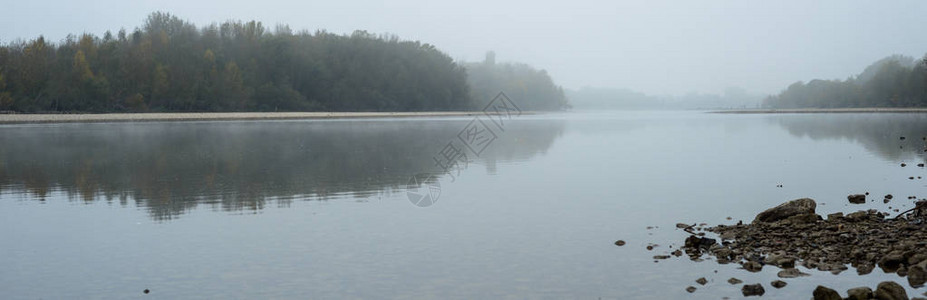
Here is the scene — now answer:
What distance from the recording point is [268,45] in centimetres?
12544

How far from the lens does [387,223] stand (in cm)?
1259

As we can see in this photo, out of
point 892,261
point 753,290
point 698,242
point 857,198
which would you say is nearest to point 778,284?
point 753,290

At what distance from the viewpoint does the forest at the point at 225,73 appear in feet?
315

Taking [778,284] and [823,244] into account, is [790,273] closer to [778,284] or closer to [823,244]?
[778,284]

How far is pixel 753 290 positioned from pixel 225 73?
112 metres

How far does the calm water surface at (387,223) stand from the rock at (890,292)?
53 cm

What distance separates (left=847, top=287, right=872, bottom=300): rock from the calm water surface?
0.64 metres

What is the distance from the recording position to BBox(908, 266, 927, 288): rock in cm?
805

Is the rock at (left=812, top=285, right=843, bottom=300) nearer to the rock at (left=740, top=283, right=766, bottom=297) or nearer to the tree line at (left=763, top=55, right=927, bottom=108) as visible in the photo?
the rock at (left=740, top=283, right=766, bottom=297)

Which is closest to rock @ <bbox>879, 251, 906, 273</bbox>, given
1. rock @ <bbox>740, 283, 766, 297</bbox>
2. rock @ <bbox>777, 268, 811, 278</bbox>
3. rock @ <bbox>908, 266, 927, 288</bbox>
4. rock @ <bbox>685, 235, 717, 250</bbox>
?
rock @ <bbox>908, 266, 927, 288</bbox>

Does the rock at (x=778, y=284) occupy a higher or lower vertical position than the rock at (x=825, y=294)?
lower

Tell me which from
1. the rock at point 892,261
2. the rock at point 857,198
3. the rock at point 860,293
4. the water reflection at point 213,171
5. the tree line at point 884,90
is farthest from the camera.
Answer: the tree line at point 884,90

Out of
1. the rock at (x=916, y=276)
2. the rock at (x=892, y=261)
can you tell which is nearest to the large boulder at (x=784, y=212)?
the rock at (x=892, y=261)

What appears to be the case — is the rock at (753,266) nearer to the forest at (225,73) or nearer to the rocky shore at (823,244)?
the rocky shore at (823,244)
